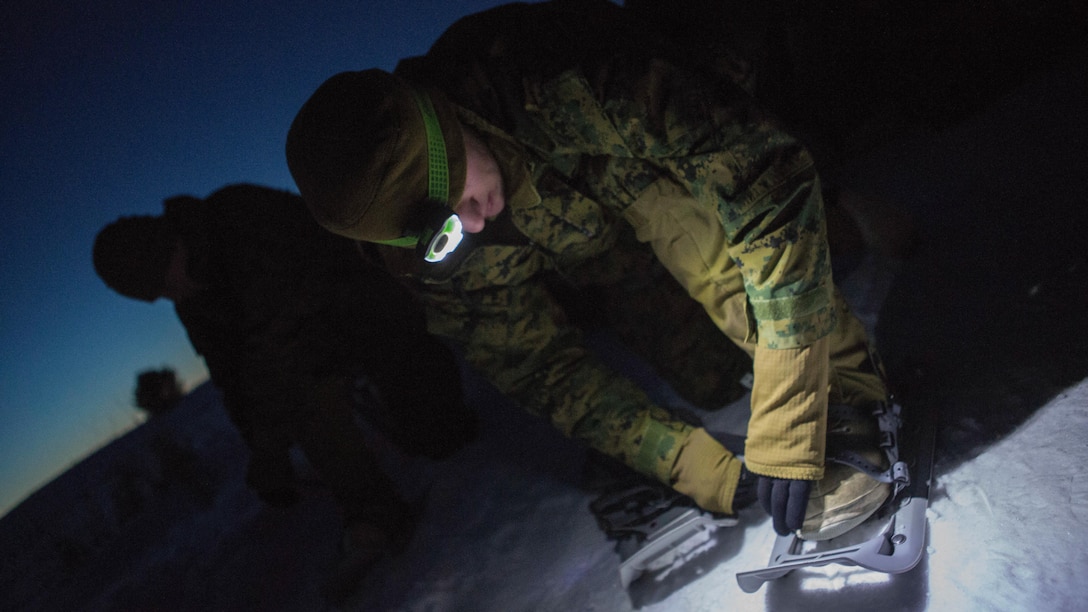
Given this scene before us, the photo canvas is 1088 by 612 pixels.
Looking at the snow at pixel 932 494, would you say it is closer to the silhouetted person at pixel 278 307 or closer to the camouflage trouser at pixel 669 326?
the camouflage trouser at pixel 669 326

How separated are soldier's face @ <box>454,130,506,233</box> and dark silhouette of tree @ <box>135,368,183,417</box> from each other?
6.66 metres

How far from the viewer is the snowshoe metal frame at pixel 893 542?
1.04m

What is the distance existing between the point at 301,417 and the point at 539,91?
4.90ft

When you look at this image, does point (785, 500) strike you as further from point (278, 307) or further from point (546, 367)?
point (278, 307)

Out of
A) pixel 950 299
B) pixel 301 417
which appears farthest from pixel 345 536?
pixel 950 299

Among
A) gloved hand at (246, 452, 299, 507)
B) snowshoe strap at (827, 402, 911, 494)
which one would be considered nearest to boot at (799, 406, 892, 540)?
snowshoe strap at (827, 402, 911, 494)

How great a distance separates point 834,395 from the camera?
4.10ft

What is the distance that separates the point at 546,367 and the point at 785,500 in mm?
771

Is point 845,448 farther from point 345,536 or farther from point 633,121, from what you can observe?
point 345,536

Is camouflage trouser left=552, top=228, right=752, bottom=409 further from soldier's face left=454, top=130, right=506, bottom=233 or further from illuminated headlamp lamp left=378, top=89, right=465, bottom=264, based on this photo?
illuminated headlamp lamp left=378, top=89, right=465, bottom=264

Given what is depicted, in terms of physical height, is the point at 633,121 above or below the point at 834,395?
above

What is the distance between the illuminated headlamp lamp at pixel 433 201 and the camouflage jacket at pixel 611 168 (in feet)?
0.50

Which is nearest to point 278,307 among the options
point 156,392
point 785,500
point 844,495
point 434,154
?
point 434,154

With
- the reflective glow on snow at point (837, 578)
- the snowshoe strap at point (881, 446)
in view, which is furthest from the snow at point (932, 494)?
the snowshoe strap at point (881, 446)
